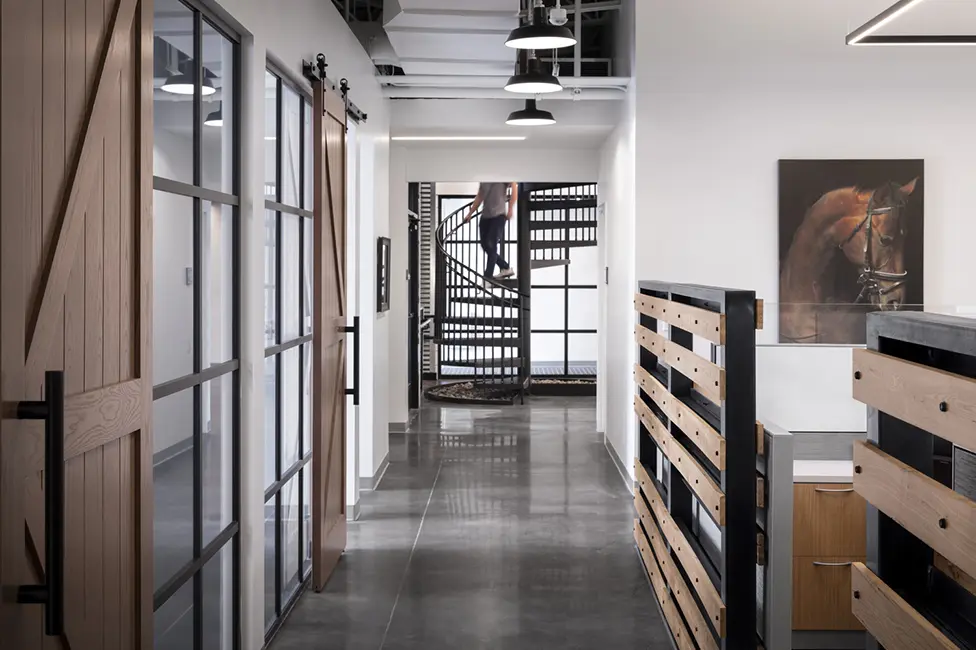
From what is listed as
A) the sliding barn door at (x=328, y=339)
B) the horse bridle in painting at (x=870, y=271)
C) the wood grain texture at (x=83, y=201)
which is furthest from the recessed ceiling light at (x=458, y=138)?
the wood grain texture at (x=83, y=201)

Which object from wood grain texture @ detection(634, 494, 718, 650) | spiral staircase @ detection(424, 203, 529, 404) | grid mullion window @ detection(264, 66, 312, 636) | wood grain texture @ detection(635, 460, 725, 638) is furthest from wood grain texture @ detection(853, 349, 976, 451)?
spiral staircase @ detection(424, 203, 529, 404)

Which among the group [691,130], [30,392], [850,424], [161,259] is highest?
[691,130]

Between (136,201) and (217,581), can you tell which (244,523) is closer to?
(217,581)

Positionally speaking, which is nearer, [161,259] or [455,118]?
[161,259]

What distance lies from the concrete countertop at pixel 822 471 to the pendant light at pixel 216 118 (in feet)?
7.64

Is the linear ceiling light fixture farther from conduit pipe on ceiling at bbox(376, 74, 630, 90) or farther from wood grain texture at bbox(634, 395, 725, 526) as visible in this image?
conduit pipe on ceiling at bbox(376, 74, 630, 90)

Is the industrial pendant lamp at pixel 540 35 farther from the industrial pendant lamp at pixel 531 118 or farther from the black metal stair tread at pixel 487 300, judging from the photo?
the black metal stair tread at pixel 487 300

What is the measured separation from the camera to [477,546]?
5.32m

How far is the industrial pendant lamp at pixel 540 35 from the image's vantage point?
174 inches

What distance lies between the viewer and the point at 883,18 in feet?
12.0

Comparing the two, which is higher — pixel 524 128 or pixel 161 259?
pixel 524 128

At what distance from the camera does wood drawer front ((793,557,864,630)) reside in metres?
3.57

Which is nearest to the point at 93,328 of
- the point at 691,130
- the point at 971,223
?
the point at 691,130

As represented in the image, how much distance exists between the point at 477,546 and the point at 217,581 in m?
2.25
